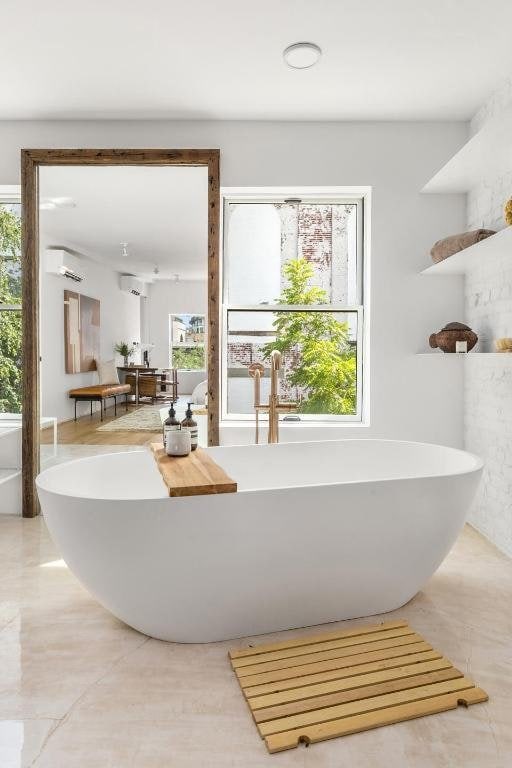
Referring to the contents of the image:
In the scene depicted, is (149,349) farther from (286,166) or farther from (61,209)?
(286,166)

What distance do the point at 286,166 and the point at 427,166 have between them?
36.2 inches

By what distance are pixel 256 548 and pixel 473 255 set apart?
6.88 ft

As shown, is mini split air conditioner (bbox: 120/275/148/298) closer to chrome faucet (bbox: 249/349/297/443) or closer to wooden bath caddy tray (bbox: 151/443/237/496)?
chrome faucet (bbox: 249/349/297/443)

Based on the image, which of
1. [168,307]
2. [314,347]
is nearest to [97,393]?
[168,307]

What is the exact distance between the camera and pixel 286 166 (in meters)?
3.82

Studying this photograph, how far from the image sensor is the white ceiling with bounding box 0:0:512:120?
8.63 ft

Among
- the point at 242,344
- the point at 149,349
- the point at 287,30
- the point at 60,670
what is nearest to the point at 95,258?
the point at 149,349

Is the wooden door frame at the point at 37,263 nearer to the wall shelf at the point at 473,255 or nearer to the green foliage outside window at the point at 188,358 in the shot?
the wall shelf at the point at 473,255

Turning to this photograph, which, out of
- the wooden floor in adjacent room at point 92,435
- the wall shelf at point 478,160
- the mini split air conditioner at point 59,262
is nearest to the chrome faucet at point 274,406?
the wall shelf at point 478,160

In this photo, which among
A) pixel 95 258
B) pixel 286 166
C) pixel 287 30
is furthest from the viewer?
pixel 95 258

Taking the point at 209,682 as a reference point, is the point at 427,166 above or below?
above

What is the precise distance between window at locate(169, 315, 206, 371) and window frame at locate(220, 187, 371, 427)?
10.4 feet

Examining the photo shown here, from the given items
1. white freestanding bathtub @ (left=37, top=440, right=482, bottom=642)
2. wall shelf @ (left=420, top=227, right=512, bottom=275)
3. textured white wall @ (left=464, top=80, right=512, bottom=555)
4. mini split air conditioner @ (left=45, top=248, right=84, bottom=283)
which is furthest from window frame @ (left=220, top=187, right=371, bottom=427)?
mini split air conditioner @ (left=45, top=248, right=84, bottom=283)

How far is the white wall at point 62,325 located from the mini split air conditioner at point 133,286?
0.07m
